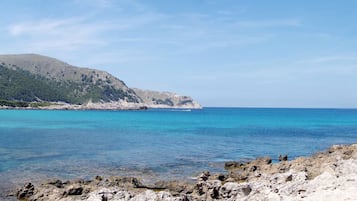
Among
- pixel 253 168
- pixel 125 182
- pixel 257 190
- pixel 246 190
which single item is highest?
pixel 257 190

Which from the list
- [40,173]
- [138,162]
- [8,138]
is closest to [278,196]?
[40,173]

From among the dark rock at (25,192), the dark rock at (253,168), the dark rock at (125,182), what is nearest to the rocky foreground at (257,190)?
the dark rock at (25,192)

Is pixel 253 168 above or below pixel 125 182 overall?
above

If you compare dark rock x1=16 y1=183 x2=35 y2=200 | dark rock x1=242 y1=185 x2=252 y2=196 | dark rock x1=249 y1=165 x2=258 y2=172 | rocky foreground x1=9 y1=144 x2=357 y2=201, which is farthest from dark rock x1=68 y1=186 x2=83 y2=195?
dark rock x1=249 y1=165 x2=258 y2=172

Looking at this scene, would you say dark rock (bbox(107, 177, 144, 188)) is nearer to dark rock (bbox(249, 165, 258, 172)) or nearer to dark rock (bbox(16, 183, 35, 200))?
dark rock (bbox(16, 183, 35, 200))

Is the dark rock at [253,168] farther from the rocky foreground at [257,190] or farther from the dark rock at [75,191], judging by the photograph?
the dark rock at [75,191]

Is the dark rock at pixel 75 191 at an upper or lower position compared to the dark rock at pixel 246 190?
lower

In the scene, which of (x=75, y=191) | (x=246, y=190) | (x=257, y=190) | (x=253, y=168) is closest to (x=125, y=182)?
(x=75, y=191)

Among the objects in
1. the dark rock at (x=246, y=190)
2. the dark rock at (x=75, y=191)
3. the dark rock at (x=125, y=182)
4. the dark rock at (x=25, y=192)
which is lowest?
the dark rock at (x=25, y=192)

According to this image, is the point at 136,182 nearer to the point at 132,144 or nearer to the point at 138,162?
the point at 138,162

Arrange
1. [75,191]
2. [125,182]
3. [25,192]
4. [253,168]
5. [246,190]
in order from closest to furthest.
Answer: [246,190]
[75,191]
[25,192]
[125,182]
[253,168]

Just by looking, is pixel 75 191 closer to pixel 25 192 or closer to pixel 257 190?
pixel 25 192

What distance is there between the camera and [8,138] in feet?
249

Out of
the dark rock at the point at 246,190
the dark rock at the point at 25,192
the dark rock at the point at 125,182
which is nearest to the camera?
the dark rock at the point at 246,190
